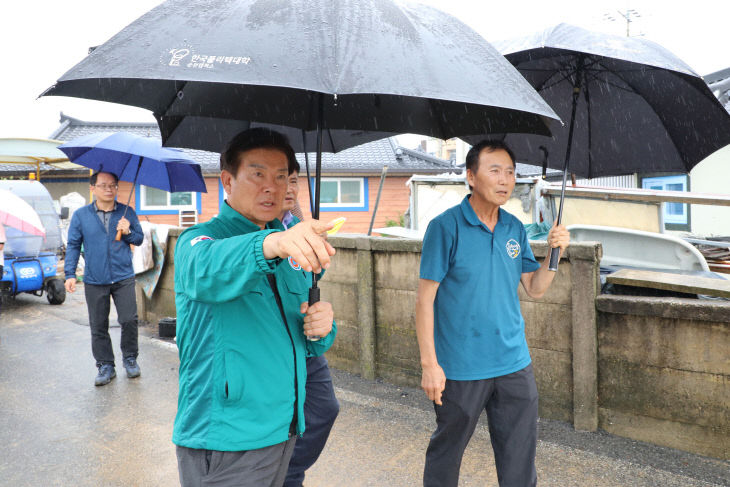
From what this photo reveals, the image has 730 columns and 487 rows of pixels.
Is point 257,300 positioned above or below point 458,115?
below

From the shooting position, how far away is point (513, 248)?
8.84 feet

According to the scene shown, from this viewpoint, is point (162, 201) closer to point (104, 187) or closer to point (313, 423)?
point (104, 187)

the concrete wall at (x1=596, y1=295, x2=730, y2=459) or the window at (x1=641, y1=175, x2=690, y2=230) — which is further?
the window at (x1=641, y1=175, x2=690, y2=230)

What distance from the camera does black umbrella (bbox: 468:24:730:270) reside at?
8.39 ft

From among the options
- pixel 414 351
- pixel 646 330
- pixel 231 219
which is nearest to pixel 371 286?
pixel 414 351

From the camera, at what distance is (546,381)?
13.5 feet

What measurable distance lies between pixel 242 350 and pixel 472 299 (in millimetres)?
1234

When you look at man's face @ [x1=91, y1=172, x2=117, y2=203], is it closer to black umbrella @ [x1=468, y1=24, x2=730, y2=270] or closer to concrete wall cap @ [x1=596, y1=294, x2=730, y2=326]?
black umbrella @ [x1=468, y1=24, x2=730, y2=270]

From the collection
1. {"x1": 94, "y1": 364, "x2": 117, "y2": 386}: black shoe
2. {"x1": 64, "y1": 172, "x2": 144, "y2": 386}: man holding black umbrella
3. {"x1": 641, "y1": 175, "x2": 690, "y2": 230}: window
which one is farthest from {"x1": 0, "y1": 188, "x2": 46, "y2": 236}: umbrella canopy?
{"x1": 641, "y1": 175, "x2": 690, "y2": 230}: window

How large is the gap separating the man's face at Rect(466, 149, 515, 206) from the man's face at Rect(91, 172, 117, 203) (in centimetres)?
408

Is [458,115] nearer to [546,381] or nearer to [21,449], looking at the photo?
[546,381]

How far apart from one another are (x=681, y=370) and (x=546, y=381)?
93cm

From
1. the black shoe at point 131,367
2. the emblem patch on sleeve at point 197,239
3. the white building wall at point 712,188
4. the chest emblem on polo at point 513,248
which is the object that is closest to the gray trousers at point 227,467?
the emblem patch on sleeve at point 197,239

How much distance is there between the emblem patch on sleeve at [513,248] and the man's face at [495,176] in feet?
0.75
